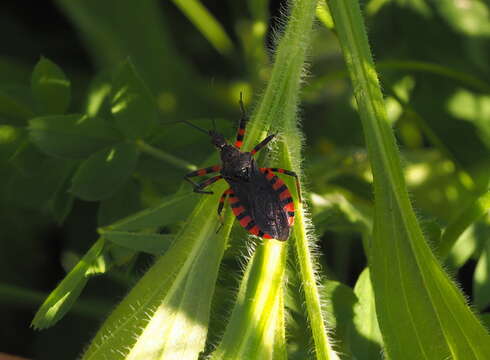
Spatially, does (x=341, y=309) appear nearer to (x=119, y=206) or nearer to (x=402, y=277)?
(x=402, y=277)

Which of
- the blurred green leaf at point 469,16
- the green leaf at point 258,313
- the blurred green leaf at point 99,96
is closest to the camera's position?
the green leaf at point 258,313

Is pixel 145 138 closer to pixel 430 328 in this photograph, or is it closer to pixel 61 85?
pixel 61 85

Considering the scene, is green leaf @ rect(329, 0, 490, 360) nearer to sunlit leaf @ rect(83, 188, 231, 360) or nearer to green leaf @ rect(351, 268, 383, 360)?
green leaf @ rect(351, 268, 383, 360)

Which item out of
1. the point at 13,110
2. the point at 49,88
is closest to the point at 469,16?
the point at 49,88

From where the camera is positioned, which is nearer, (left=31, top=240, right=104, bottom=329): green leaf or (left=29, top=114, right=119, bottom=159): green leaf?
(left=31, top=240, right=104, bottom=329): green leaf

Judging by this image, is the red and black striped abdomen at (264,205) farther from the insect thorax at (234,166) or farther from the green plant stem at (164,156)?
the green plant stem at (164,156)

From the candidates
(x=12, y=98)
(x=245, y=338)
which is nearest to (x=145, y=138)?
(x=12, y=98)

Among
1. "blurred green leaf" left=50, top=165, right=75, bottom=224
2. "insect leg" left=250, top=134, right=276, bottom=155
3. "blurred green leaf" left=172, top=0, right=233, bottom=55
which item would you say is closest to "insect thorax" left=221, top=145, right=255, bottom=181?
"insect leg" left=250, top=134, right=276, bottom=155

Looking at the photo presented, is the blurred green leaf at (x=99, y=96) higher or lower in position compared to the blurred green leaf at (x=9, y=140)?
higher

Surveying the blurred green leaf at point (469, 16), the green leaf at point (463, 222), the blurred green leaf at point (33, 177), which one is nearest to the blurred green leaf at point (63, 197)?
the blurred green leaf at point (33, 177)
